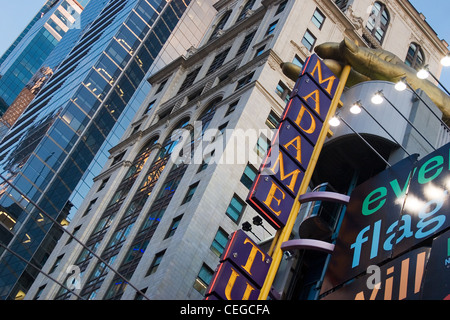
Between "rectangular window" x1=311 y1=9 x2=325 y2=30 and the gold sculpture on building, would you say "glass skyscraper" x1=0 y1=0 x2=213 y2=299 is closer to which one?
"rectangular window" x1=311 y1=9 x2=325 y2=30

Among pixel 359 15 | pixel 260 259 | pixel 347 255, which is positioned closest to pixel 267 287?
pixel 260 259

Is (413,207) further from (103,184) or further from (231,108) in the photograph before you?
(103,184)

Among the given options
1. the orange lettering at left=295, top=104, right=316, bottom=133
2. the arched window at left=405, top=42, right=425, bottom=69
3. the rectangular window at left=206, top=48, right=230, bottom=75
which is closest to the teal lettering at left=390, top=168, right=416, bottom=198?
the orange lettering at left=295, top=104, right=316, bottom=133

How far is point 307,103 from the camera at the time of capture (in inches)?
1364

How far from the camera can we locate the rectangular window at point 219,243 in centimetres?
5081

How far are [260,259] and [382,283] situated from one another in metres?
4.87

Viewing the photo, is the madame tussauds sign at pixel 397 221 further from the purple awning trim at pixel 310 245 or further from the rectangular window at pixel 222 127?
the rectangular window at pixel 222 127

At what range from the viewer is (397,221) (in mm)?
28062

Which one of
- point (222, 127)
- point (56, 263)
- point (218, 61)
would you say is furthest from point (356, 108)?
point (218, 61)

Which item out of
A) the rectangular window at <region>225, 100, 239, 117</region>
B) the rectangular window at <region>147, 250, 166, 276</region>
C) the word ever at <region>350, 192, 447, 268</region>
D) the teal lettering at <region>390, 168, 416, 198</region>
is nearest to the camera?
the word ever at <region>350, 192, 447, 268</region>

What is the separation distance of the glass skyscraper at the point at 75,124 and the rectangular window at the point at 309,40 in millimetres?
45637

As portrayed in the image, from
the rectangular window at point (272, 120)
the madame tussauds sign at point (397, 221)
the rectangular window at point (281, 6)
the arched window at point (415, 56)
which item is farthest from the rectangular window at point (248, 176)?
the arched window at point (415, 56)

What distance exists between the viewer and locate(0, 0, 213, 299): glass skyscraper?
4011 inches
